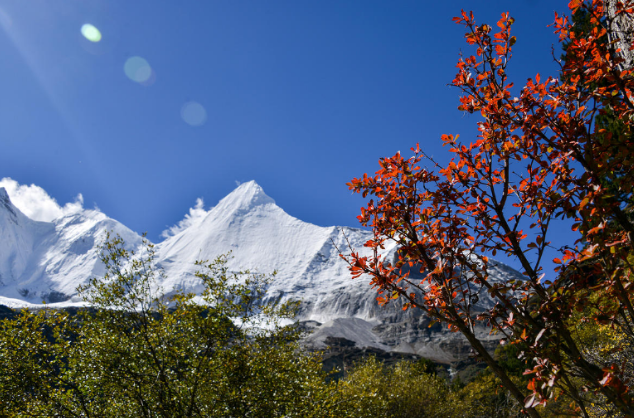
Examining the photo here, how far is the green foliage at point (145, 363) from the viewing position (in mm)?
8312

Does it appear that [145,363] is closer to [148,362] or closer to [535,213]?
[148,362]

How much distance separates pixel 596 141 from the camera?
2688 mm

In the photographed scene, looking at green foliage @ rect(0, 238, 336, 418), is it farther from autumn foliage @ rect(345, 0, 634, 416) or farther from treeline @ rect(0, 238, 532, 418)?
autumn foliage @ rect(345, 0, 634, 416)

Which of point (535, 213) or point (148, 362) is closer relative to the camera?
point (535, 213)

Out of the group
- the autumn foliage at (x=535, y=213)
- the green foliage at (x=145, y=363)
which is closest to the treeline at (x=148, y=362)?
the green foliage at (x=145, y=363)

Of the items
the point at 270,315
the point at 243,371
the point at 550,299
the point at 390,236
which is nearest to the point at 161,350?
the point at 243,371

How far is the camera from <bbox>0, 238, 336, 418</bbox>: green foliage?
8.31 meters

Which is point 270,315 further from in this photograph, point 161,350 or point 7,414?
point 7,414

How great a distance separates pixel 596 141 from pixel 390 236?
6.01ft

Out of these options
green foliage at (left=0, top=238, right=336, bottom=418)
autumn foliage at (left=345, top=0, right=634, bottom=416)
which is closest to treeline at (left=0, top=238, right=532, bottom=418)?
green foliage at (left=0, top=238, right=336, bottom=418)

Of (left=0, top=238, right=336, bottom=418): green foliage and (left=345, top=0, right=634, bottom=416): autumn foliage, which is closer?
(left=345, top=0, right=634, bottom=416): autumn foliage

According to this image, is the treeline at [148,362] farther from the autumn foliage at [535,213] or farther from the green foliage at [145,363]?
the autumn foliage at [535,213]

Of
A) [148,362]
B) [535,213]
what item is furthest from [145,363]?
[535,213]

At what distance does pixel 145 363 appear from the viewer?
8.64m
